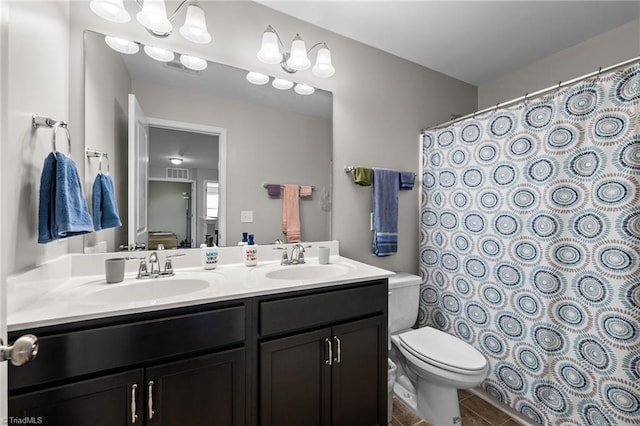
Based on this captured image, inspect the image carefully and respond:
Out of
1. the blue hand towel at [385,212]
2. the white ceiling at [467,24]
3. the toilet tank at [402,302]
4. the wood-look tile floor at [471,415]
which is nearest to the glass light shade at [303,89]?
the white ceiling at [467,24]

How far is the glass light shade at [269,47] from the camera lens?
158 cm

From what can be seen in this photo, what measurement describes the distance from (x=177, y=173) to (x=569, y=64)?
2838 mm

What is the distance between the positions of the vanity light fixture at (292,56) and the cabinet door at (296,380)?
1.50m

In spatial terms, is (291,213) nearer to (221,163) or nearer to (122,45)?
(221,163)

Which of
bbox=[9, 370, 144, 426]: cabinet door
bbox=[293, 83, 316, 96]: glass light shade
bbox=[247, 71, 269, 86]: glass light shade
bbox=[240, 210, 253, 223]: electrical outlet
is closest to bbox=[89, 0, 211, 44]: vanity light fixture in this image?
bbox=[247, 71, 269, 86]: glass light shade

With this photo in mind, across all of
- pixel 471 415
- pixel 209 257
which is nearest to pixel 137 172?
pixel 209 257

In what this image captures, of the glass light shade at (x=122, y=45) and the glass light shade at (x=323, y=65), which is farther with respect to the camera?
the glass light shade at (x=323, y=65)

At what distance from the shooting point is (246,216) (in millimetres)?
1651

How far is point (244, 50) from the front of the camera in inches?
64.5

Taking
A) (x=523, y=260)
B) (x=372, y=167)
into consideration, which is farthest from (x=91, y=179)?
(x=523, y=260)

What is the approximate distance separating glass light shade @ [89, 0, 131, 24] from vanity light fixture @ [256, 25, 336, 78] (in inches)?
25.6

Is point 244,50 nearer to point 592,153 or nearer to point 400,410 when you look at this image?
point 592,153

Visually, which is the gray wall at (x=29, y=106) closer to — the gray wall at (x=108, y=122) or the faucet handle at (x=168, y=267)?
the gray wall at (x=108, y=122)

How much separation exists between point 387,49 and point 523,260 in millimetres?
1736
